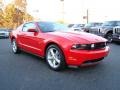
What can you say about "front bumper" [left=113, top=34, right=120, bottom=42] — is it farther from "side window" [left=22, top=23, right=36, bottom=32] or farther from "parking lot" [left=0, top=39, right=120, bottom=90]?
"side window" [left=22, top=23, right=36, bottom=32]

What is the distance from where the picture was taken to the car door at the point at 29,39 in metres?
6.50

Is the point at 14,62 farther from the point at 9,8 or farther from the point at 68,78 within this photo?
the point at 9,8

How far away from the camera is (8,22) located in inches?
1476

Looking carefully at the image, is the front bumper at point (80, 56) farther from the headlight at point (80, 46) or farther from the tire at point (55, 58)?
the tire at point (55, 58)

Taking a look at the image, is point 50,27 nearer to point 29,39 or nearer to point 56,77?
point 29,39

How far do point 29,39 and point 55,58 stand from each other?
149 centimetres

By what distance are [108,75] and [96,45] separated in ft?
2.65

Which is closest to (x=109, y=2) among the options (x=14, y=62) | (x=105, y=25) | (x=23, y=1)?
(x=23, y=1)

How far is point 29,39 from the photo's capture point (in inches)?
271

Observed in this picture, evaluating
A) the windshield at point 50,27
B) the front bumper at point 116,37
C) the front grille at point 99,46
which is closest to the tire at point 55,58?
the front grille at point 99,46

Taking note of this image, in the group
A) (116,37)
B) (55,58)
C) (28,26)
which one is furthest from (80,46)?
(116,37)

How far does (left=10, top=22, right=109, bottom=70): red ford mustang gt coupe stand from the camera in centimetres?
523

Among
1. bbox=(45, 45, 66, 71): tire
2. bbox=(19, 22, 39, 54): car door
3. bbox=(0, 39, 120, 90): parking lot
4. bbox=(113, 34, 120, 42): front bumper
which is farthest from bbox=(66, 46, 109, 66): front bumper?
bbox=(113, 34, 120, 42): front bumper

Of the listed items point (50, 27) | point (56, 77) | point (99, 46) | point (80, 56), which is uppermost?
point (50, 27)
